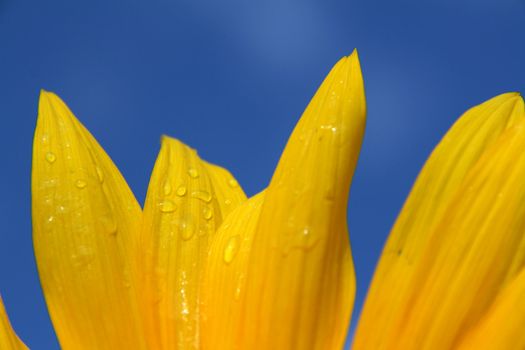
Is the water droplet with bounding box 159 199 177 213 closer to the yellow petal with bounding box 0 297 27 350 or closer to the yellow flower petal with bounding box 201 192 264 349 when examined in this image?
the yellow flower petal with bounding box 201 192 264 349

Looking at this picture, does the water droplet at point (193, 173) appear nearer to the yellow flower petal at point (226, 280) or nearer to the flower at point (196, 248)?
the flower at point (196, 248)

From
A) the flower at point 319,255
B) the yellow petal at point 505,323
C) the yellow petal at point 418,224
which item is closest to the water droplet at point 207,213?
the flower at point 319,255

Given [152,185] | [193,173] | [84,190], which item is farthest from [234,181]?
[84,190]

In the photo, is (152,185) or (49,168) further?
(152,185)

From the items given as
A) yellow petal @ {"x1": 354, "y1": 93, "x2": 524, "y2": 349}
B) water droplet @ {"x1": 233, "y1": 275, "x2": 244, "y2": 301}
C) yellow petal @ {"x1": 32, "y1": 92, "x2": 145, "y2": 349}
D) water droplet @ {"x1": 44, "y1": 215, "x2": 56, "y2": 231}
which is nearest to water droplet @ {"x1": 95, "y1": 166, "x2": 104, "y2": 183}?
yellow petal @ {"x1": 32, "y1": 92, "x2": 145, "y2": 349}

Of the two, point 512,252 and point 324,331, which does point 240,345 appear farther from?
point 512,252

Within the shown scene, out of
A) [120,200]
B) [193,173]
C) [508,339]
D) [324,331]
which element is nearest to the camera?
[508,339]

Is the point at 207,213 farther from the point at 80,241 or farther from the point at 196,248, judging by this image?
the point at 80,241
